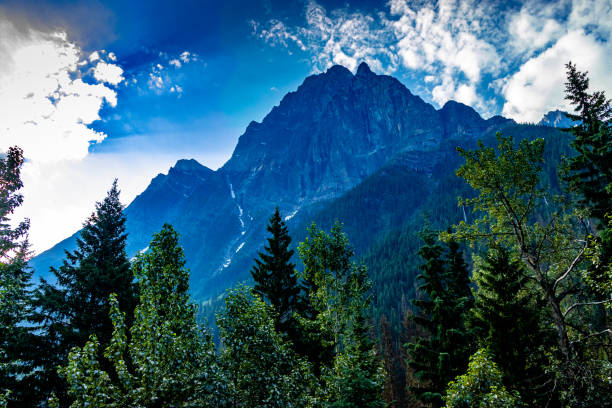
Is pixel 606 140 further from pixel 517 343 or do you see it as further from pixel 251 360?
pixel 251 360

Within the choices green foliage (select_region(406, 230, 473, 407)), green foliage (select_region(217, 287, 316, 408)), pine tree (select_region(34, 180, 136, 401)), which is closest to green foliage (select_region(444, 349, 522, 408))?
green foliage (select_region(217, 287, 316, 408))

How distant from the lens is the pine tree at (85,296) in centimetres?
1617

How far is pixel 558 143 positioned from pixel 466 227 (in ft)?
750

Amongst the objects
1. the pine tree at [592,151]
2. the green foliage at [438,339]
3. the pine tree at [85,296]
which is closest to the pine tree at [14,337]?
the pine tree at [85,296]

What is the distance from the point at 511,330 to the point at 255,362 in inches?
617

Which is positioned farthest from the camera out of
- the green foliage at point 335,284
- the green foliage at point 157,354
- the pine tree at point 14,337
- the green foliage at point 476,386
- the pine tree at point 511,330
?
the green foliage at point 335,284

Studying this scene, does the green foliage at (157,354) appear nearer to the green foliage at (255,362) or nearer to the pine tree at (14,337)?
the green foliage at (255,362)

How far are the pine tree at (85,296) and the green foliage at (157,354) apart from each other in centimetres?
1015

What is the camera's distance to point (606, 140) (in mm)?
17828

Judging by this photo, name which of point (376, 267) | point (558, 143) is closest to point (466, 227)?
point (376, 267)

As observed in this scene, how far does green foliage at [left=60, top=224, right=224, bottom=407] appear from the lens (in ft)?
23.7

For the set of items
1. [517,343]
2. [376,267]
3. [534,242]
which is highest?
[376,267]

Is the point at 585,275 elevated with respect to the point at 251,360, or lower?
elevated

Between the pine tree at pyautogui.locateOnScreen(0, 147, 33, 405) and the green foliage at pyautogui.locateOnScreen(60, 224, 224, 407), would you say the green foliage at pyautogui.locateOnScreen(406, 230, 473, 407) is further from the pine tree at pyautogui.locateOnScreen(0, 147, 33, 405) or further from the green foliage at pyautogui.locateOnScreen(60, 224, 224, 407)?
the pine tree at pyautogui.locateOnScreen(0, 147, 33, 405)
